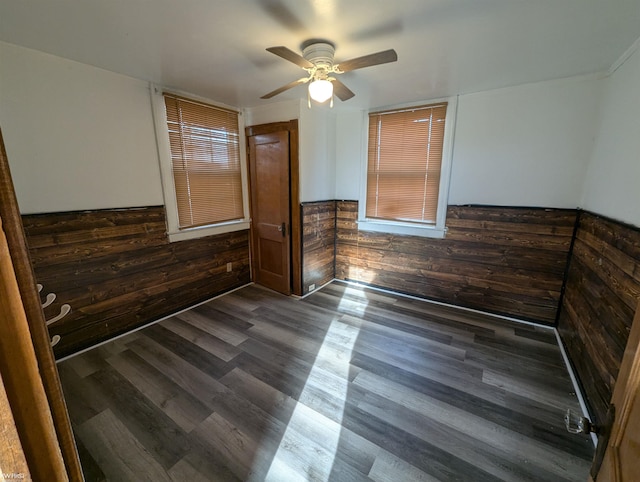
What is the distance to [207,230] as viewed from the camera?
10.5ft

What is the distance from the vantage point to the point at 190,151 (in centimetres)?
292

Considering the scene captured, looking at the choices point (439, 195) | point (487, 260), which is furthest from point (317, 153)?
point (487, 260)

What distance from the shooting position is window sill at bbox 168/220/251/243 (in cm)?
290

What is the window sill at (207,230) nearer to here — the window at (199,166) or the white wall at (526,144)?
the window at (199,166)

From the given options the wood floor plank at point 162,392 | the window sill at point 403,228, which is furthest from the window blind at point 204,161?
the window sill at point 403,228

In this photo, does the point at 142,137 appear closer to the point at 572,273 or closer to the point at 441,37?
the point at 441,37

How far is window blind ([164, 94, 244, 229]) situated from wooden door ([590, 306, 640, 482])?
10.6ft

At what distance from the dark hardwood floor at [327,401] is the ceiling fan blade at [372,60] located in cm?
218

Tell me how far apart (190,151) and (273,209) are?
111 centimetres

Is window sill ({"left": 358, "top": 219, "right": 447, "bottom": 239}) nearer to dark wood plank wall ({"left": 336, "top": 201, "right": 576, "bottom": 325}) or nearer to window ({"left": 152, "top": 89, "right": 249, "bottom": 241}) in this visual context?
dark wood plank wall ({"left": 336, "top": 201, "right": 576, "bottom": 325})

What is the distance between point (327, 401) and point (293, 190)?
2.24m

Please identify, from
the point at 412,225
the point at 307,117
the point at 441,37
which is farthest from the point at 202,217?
the point at 441,37

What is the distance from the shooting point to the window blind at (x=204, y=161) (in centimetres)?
281

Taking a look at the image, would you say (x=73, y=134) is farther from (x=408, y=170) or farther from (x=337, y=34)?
(x=408, y=170)
